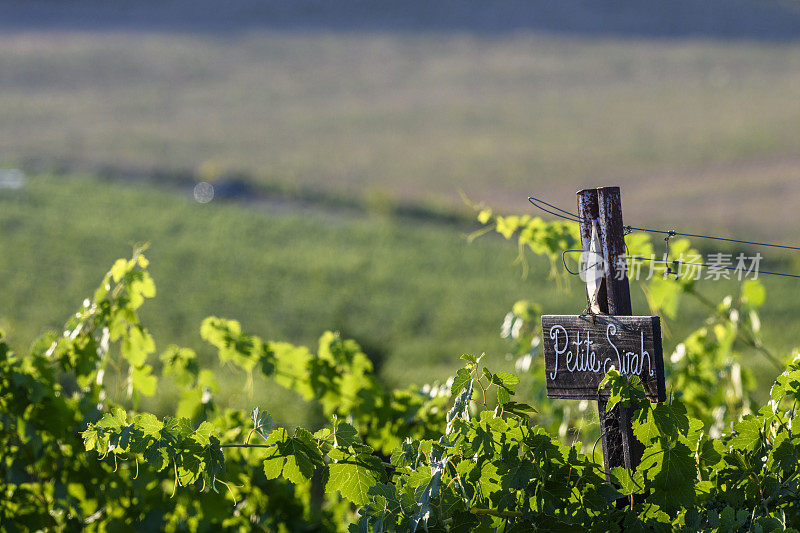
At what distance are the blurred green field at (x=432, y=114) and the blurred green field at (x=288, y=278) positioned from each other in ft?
Result: 9.89

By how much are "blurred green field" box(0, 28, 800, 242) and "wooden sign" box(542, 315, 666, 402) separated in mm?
13873

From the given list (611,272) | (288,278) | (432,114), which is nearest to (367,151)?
(432,114)

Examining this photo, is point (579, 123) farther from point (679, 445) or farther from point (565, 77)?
point (679, 445)

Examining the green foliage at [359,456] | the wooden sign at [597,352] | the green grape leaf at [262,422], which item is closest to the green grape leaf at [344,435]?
the green foliage at [359,456]

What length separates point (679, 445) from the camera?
5.22 ft

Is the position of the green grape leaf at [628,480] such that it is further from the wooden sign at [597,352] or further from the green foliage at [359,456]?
the wooden sign at [597,352]

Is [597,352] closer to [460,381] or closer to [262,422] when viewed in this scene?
[460,381]

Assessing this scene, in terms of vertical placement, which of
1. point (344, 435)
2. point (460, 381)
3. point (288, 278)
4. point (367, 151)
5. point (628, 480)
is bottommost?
point (628, 480)

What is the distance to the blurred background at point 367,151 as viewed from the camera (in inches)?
427

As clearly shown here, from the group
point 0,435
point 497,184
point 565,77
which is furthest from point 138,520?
point 565,77

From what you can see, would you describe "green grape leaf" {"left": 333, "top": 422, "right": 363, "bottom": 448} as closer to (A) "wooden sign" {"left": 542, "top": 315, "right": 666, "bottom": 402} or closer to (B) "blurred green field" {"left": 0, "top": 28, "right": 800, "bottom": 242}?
(A) "wooden sign" {"left": 542, "top": 315, "right": 666, "bottom": 402}

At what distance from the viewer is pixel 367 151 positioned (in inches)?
881

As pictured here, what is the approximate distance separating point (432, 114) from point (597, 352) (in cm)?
2459

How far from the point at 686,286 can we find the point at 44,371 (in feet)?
7.43
